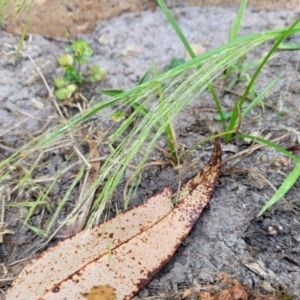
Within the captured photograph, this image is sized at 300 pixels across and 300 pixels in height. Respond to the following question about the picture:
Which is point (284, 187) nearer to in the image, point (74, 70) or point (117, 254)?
point (117, 254)

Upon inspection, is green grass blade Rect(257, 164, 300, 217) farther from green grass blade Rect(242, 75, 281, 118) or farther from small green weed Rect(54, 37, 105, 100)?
small green weed Rect(54, 37, 105, 100)

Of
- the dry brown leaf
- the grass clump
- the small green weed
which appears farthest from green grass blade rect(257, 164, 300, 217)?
the small green weed

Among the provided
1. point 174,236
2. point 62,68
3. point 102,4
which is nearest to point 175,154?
point 174,236

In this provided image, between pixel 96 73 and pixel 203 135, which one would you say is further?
pixel 96 73

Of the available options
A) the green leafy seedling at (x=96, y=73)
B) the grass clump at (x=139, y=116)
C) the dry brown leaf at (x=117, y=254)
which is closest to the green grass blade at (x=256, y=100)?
the grass clump at (x=139, y=116)

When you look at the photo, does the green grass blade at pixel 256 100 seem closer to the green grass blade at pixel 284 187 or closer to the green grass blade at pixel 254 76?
the green grass blade at pixel 254 76

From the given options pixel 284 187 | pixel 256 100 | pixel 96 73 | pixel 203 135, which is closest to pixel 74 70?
pixel 96 73

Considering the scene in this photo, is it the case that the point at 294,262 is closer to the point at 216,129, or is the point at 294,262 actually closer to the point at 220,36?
the point at 216,129
